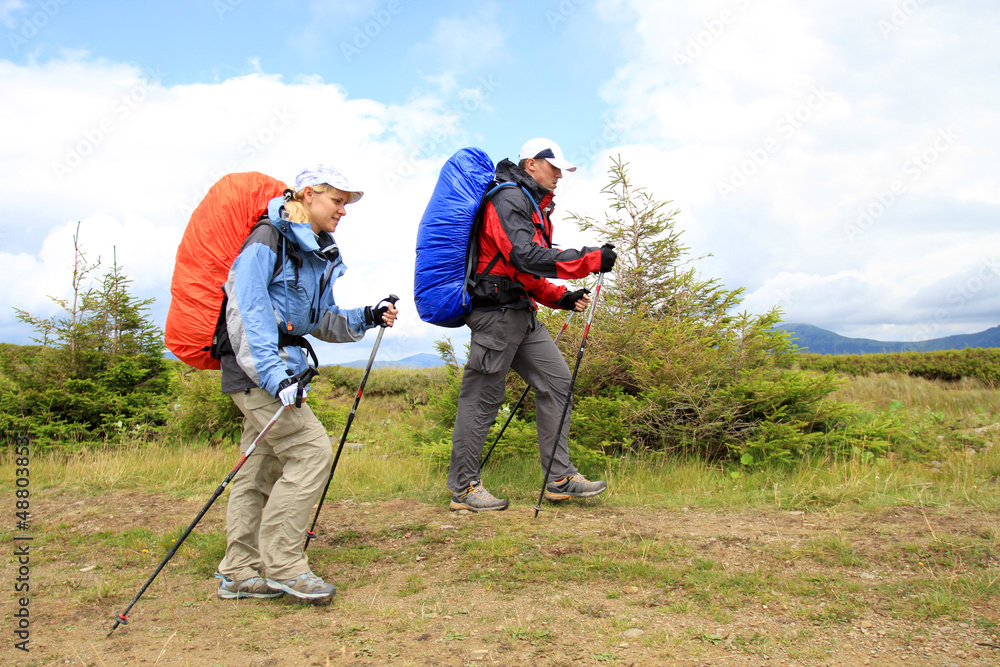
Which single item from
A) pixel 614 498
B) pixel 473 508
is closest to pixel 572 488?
pixel 614 498

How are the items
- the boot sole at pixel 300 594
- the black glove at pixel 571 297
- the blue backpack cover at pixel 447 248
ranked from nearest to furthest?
the boot sole at pixel 300 594
the blue backpack cover at pixel 447 248
the black glove at pixel 571 297

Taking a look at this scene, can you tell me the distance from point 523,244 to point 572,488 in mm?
1952

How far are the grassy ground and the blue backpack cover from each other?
1.60 m

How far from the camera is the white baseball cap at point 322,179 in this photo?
352 cm

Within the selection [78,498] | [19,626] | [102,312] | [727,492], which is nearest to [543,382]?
[727,492]

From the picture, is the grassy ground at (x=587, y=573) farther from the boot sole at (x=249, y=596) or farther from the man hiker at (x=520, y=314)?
the man hiker at (x=520, y=314)

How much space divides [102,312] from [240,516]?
6.86 metres

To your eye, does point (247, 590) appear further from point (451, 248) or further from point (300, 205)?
point (451, 248)

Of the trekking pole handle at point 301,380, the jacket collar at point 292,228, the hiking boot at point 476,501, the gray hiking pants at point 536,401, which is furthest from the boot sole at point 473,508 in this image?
the jacket collar at point 292,228

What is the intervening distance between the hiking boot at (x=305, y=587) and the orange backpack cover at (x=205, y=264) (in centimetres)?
126

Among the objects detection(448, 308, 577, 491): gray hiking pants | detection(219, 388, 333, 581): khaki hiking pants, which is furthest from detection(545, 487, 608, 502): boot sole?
detection(219, 388, 333, 581): khaki hiking pants

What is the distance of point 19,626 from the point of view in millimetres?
3361

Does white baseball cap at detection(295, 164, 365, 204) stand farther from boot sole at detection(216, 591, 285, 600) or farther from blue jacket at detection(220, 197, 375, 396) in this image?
boot sole at detection(216, 591, 285, 600)

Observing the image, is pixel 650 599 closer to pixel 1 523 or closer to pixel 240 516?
pixel 240 516
